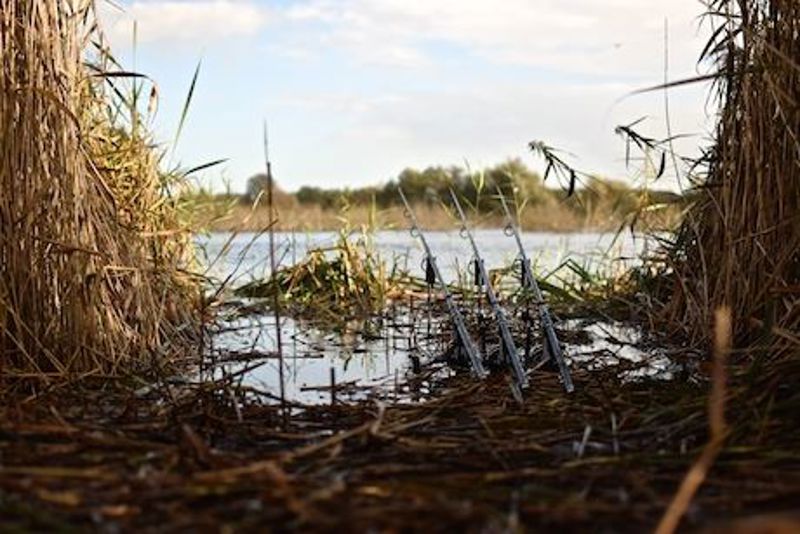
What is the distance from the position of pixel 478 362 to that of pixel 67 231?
1.02 m

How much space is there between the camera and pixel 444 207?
4562mm

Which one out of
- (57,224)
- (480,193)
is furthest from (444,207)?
(57,224)

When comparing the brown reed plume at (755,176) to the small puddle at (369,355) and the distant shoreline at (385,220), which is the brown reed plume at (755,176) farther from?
the distant shoreline at (385,220)

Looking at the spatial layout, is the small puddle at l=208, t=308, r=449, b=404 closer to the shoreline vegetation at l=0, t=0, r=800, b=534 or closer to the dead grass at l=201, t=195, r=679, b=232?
the shoreline vegetation at l=0, t=0, r=800, b=534

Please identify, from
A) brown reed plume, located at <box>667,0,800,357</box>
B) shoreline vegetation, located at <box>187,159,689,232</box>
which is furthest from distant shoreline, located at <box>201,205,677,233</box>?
brown reed plume, located at <box>667,0,800,357</box>

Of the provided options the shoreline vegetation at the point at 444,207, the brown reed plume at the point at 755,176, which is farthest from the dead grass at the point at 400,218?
the brown reed plume at the point at 755,176

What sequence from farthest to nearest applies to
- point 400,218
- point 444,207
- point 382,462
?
point 400,218, point 444,207, point 382,462

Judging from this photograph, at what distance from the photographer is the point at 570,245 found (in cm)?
618

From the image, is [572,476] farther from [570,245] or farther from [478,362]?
[570,245]

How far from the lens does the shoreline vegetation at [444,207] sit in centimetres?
409

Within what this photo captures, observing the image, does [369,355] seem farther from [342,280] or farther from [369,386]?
[342,280]

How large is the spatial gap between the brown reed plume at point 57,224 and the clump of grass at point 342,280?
1.70 m

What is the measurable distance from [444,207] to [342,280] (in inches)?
22.1

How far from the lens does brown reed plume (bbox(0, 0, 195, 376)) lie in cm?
225
